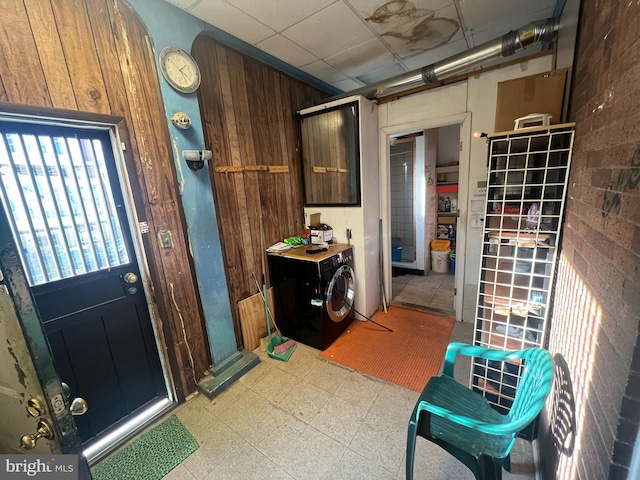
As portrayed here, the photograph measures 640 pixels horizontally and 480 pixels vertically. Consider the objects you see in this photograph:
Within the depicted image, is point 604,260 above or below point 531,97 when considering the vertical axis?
below

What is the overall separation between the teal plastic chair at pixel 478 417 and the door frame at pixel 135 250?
1.38 meters

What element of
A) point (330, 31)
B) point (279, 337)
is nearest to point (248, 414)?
point (279, 337)

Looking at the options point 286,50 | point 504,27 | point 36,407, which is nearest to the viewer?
point 36,407

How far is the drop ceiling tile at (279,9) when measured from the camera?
177cm

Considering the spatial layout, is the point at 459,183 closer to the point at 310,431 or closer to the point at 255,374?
the point at 310,431

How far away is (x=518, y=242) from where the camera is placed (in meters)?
1.49

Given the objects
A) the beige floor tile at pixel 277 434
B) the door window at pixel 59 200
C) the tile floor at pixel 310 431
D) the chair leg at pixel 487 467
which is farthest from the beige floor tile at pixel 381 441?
the door window at pixel 59 200

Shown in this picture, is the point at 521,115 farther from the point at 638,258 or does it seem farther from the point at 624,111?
the point at 638,258

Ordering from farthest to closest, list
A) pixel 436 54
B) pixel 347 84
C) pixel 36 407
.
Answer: pixel 347 84, pixel 436 54, pixel 36 407

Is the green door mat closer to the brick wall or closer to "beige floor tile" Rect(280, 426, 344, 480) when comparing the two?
"beige floor tile" Rect(280, 426, 344, 480)

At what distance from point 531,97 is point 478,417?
1908 millimetres

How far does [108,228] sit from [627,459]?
97.5 inches

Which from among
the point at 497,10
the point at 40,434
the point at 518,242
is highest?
the point at 497,10

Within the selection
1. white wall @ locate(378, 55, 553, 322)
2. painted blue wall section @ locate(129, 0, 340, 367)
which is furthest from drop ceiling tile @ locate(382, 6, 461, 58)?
painted blue wall section @ locate(129, 0, 340, 367)
